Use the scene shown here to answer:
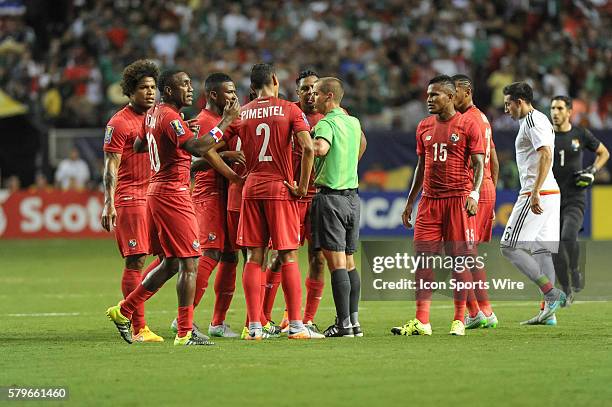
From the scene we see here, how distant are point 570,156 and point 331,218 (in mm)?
4541

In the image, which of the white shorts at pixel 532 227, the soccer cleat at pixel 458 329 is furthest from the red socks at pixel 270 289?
the white shorts at pixel 532 227

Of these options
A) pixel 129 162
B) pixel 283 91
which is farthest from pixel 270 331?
pixel 283 91

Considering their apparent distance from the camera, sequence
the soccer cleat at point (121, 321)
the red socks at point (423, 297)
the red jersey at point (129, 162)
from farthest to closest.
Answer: the red socks at point (423, 297) → the red jersey at point (129, 162) → the soccer cleat at point (121, 321)

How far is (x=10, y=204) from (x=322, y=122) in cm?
1529

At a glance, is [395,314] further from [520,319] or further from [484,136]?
[484,136]

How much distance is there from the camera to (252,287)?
1091cm

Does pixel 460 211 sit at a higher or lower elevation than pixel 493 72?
lower

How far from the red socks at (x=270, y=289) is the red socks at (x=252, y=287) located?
0.92m

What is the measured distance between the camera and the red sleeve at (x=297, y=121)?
10.9m

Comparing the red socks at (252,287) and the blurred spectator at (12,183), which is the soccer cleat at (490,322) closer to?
the red socks at (252,287)

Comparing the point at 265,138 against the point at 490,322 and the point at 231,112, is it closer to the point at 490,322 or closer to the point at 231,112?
the point at 231,112

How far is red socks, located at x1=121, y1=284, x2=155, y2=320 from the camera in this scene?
1072 cm

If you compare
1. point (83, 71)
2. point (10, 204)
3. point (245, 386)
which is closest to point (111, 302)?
point (245, 386)

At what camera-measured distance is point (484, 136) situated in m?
11.7
